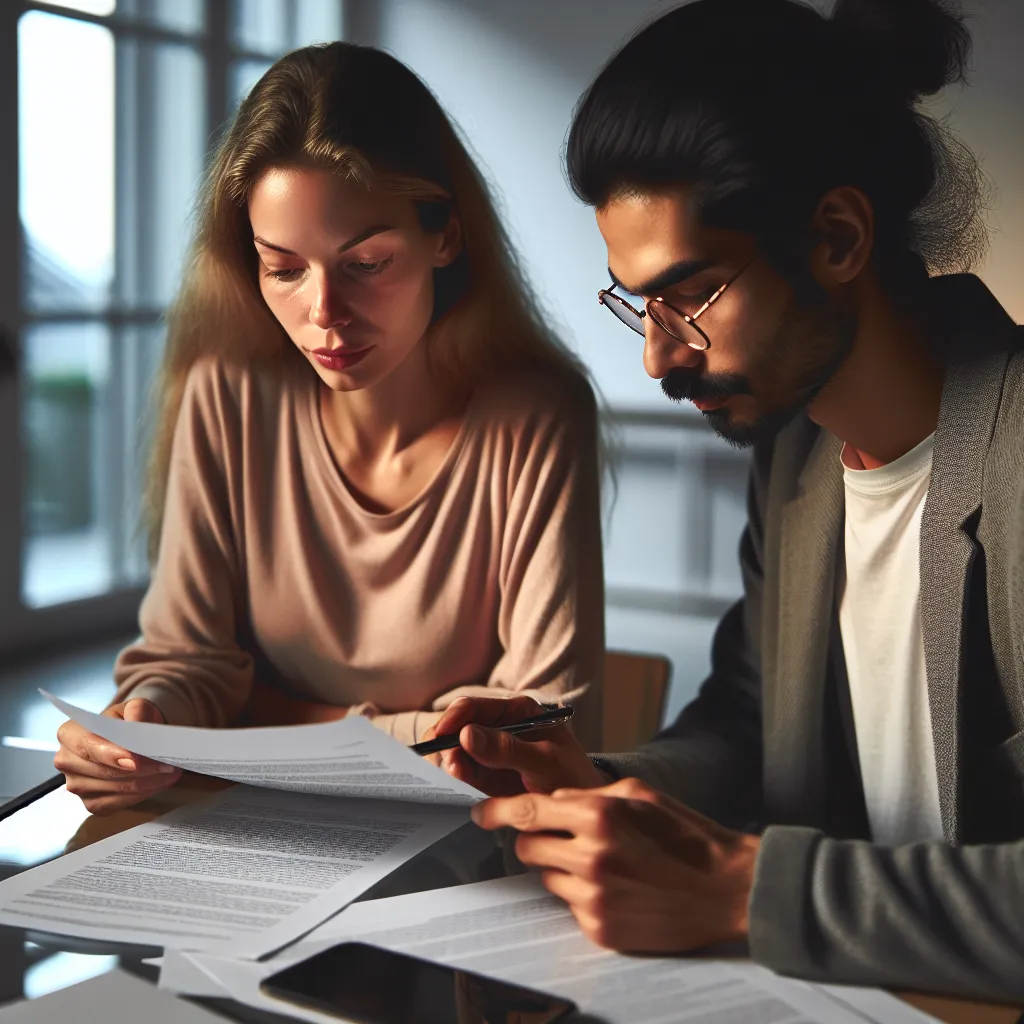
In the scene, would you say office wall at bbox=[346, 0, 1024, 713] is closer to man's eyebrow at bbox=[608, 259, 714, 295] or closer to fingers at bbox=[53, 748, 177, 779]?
man's eyebrow at bbox=[608, 259, 714, 295]

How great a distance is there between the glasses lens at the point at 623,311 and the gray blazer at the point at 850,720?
0.24 meters

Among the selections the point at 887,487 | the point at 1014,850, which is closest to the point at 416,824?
the point at 1014,850

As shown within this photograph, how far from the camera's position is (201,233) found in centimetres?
130

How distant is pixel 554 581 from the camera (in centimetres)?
126

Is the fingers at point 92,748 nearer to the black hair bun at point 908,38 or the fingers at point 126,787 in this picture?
the fingers at point 126,787

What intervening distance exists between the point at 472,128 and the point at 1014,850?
96 centimetres

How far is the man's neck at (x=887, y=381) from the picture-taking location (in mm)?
1081

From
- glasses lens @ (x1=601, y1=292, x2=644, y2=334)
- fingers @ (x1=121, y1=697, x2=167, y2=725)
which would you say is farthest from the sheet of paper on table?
glasses lens @ (x1=601, y1=292, x2=644, y2=334)

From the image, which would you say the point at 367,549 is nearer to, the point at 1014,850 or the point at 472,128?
the point at 472,128

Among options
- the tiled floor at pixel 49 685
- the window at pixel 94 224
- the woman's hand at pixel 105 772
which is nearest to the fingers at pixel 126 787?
the woman's hand at pixel 105 772

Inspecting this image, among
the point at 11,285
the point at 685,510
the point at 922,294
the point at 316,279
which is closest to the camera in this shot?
the point at 922,294

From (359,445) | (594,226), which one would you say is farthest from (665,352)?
(594,226)

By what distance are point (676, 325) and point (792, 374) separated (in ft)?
0.37

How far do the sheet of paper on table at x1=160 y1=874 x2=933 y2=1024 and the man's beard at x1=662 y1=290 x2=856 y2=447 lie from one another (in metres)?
0.48
